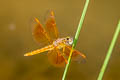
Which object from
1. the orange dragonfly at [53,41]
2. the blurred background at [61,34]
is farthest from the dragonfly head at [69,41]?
the blurred background at [61,34]

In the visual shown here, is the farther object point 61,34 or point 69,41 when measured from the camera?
point 61,34

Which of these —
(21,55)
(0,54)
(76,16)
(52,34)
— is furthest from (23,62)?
(52,34)

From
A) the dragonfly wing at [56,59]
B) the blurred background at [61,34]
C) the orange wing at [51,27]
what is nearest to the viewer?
Answer: the dragonfly wing at [56,59]

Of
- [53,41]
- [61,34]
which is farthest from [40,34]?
[61,34]

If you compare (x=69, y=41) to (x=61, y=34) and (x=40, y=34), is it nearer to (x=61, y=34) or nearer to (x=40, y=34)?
(x=40, y=34)

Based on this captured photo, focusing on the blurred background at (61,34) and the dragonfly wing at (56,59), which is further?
the blurred background at (61,34)

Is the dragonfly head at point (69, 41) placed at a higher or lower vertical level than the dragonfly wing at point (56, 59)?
Answer: higher

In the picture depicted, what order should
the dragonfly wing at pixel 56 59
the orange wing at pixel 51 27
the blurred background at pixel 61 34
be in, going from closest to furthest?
the dragonfly wing at pixel 56 59 → the orange wing at pixel 51 27 → the blurred background at pixel 61 34

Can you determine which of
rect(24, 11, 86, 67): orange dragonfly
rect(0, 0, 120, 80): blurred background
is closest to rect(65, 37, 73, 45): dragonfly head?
rect(24, 11, 86, 67): orange dragonfly

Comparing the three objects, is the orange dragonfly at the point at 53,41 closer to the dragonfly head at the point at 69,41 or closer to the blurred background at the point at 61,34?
the dragonfly head at the point at 69,41
